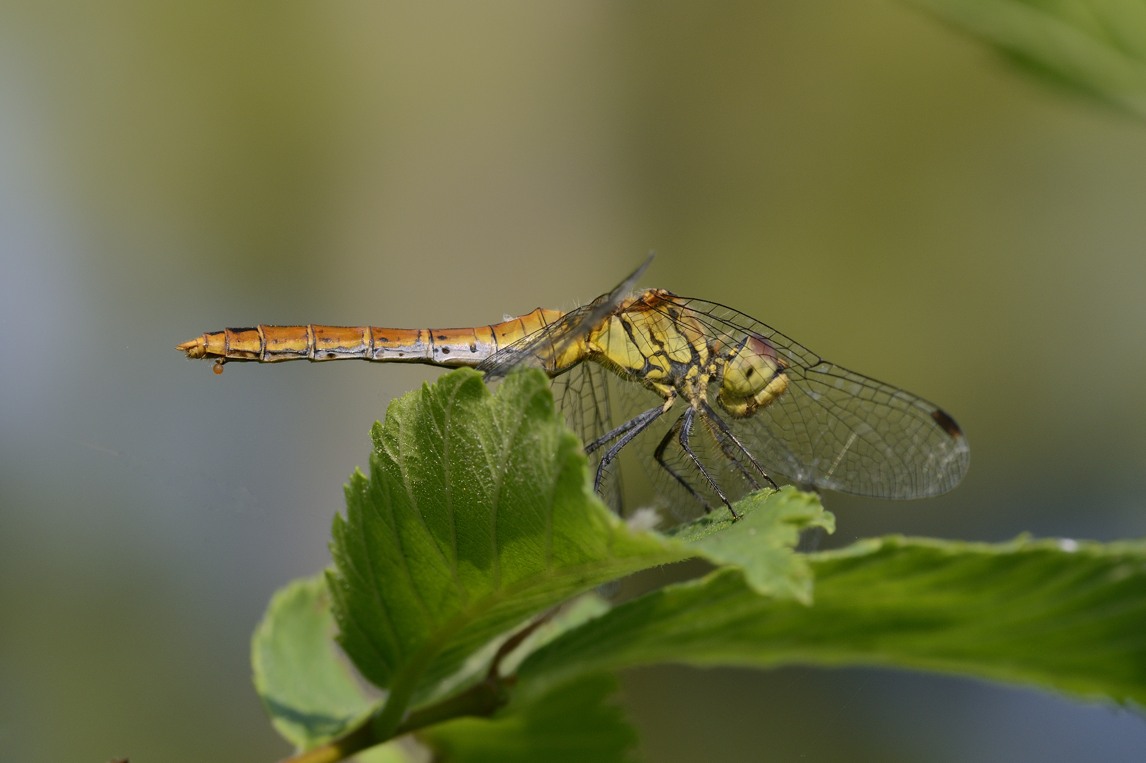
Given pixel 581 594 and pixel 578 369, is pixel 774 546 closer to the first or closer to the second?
pixel 581 594

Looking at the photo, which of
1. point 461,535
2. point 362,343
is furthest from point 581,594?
point 362,343

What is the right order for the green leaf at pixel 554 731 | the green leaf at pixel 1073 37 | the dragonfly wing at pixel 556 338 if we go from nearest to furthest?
the green leaf at pixel 1073 37 < the green leaf at pixel 554 731 < the dragonfly wing at pixel 556 338

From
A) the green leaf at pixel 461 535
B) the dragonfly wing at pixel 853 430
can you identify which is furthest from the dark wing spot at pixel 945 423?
the green leaf at pixel 461 535

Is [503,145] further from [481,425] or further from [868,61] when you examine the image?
[481,425]

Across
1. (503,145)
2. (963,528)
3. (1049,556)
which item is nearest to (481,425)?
(1049,556)

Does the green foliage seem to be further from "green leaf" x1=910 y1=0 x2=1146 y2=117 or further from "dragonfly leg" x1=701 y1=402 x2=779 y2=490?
"dragonfly leg" x1=701 y1=402 x2=779 y2=490

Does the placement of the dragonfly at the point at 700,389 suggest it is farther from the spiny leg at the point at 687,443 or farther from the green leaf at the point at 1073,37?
the green leaf at the point at 1073,37

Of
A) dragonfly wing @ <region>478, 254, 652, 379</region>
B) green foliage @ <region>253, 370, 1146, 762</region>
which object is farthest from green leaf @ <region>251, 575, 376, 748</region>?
dragonfly wing @ <region>478, 254, 652, 379</region>
